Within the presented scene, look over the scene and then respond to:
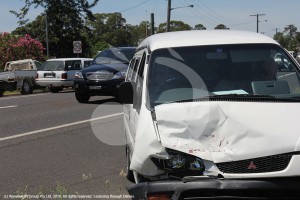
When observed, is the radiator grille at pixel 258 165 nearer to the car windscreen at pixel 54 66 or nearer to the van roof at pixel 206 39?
the van roof at pixel 206 39

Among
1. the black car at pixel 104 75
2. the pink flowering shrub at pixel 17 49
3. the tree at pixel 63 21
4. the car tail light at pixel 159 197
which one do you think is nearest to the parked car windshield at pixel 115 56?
the black car at pixel 104 75

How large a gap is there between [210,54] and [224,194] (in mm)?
1984

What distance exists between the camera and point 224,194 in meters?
3.54

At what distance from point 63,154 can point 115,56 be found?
8489 mm

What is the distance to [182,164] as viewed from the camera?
147 inches

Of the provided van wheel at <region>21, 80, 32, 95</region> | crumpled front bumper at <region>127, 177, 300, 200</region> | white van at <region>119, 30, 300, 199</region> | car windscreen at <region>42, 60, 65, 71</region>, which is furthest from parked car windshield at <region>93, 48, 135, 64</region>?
crumpled front bumper at <region>127, 177, 300, 200</region>

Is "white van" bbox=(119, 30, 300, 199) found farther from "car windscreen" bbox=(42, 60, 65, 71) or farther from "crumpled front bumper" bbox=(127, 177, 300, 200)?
"car windscreen" bbox=(42, 60, 65, 71)

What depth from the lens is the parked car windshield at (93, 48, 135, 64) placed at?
1620cm

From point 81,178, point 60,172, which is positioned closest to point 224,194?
point 81,178

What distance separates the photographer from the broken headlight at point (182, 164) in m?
3.72

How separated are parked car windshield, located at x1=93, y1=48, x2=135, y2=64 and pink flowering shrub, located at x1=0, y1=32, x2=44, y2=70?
19.4m

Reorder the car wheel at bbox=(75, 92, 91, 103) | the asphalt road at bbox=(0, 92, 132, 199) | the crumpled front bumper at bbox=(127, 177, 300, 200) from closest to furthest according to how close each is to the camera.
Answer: the crumpled front bumper at bbox=(127, 177, 300, 200), the asphalt road at bbox=(0, 92, 132, 199), the car wheel at bbox=(75, 92, 91, 103)

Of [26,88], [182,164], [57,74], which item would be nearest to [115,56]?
[57,74]

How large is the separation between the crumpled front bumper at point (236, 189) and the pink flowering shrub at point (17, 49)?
3235 cm
